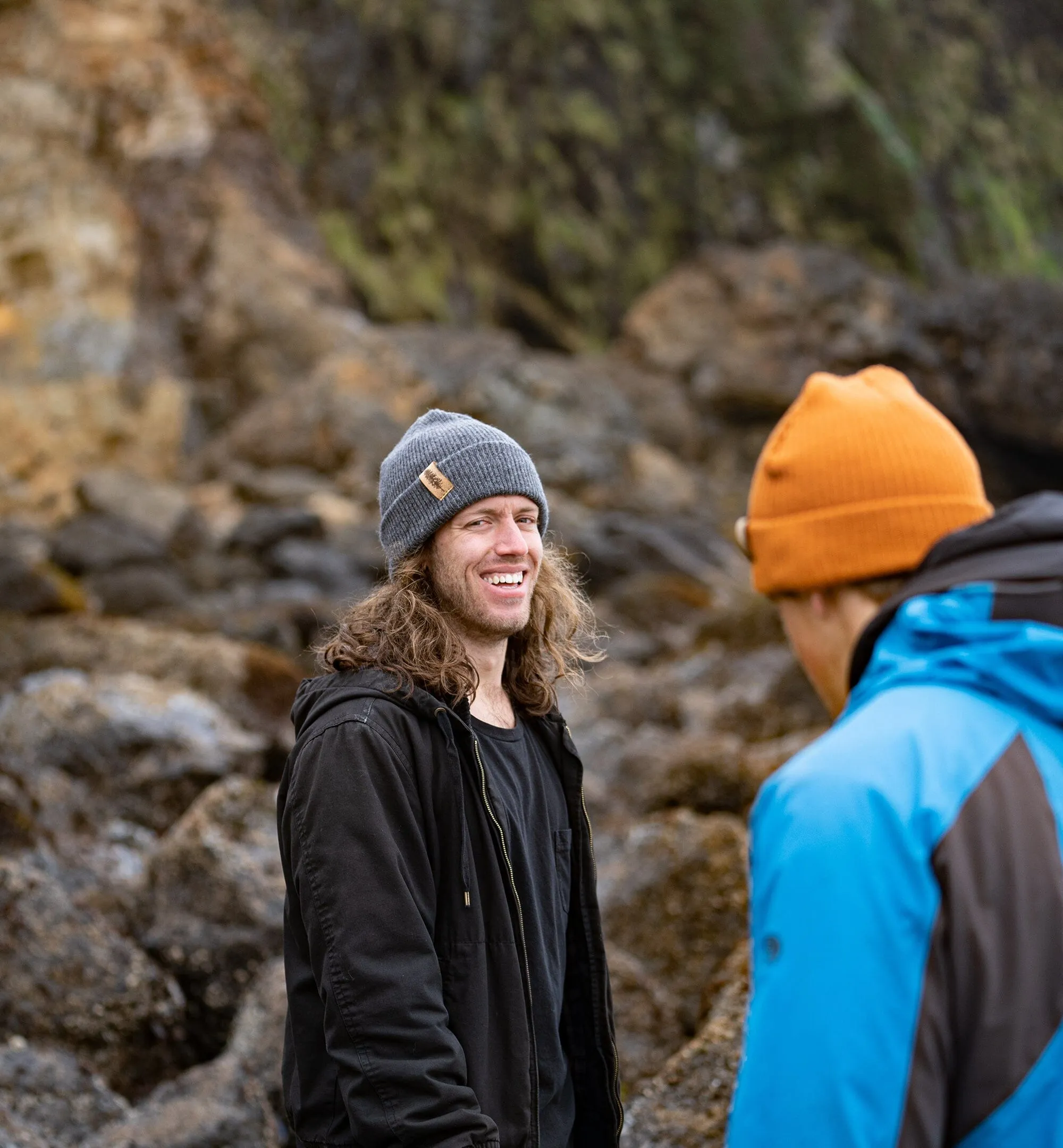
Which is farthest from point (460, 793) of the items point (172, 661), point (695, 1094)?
point (172, 661)

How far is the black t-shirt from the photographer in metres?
2.38

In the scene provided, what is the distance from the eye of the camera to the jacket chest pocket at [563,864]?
255 cm

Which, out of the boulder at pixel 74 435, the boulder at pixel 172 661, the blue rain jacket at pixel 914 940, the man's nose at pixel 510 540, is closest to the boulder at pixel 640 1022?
the man's nose at pixel 510 540

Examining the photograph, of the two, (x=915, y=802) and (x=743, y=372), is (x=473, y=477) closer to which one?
(x=915, y=802)

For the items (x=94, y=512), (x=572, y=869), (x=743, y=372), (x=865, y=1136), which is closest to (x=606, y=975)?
(x=572, y=869)

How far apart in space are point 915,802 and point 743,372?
32.4 m

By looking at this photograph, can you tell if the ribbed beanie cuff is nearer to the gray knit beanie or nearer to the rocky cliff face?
the gray knit beanie

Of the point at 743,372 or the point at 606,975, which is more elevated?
the point at 743,372

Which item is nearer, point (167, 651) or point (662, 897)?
point (662, 897)

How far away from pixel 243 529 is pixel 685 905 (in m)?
15.9

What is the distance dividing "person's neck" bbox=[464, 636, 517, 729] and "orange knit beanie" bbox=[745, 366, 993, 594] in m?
0.96

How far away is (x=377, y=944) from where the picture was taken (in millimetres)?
2066

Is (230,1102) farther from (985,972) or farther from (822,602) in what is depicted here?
(985,972)

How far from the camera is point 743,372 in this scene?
32781 mm
